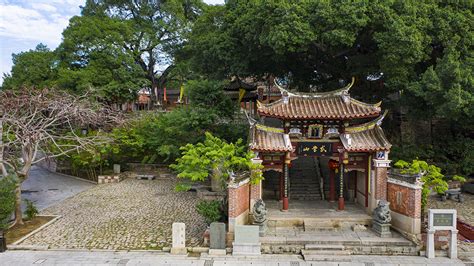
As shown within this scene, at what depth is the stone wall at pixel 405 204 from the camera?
12633mm

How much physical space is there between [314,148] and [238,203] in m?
4.25

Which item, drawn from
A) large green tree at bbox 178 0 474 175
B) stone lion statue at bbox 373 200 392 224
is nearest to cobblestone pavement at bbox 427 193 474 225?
large green tree at bbox 178 0 474 175

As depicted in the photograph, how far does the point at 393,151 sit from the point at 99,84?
75.6ft

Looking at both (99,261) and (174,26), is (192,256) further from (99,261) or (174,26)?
(174,26)

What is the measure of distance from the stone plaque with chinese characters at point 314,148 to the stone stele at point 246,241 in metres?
4.36

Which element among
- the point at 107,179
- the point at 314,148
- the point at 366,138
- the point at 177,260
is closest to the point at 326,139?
the point at 314,148

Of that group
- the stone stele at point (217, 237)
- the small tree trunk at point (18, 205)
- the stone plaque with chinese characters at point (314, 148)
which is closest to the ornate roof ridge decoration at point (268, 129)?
the stone plaque with chinese characters at point (314, 148)

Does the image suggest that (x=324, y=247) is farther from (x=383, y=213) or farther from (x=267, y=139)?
(x=267, y=139)

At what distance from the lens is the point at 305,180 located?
18.3 metres

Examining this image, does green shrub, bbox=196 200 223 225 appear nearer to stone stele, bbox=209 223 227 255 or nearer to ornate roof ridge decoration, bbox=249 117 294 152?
stone stele, bbox=209 223 227 255

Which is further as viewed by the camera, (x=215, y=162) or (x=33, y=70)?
(x=33, y=70)

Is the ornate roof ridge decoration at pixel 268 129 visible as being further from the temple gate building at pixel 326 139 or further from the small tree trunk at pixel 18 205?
the small tree trunk at pixel 18 205

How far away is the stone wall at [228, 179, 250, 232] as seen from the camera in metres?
12.7

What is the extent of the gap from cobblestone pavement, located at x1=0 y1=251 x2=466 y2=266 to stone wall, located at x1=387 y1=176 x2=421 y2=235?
4.51ft
